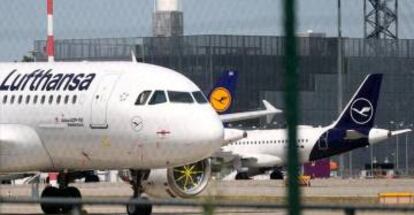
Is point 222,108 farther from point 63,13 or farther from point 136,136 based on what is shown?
point 63,13

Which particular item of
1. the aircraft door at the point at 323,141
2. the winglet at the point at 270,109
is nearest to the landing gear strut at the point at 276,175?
the winglet at the point at 270,109

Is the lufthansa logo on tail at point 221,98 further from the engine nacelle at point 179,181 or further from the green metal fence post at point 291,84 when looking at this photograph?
the green metal fence post at point 291,84

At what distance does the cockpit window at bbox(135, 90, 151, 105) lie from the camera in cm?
2370

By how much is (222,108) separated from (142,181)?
1360 inches

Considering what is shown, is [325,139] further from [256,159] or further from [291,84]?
[291,84]

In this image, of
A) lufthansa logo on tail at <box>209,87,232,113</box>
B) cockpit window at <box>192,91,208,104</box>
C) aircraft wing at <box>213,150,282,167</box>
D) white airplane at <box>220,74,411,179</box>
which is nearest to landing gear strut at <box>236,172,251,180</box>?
white airplane at <box>220,74,411,179</box>

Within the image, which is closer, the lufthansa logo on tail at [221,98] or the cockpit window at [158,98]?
the cockpit window at [158,98]

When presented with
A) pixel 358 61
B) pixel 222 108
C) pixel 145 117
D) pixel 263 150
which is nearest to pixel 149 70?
pixel 145 117

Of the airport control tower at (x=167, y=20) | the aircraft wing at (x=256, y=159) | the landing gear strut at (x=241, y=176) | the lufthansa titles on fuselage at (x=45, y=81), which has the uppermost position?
the airport control tower at (x=167, y=20)

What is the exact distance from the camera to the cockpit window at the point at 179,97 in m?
23.9

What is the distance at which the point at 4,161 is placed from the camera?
24.2 m

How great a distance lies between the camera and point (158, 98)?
23.9 m

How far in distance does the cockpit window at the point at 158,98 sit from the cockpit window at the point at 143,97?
92 mm

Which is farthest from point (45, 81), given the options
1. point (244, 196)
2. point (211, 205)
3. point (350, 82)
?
point (350, 82)
